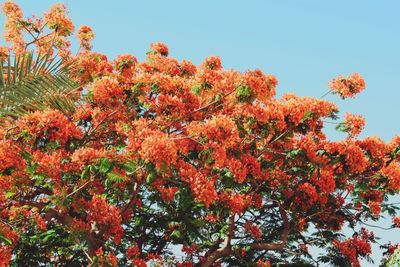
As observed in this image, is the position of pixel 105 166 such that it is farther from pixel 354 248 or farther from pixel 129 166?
pixel 354 248

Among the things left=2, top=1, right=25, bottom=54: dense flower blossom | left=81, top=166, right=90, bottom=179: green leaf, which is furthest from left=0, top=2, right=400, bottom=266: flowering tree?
left=2, top=1, right=25, bottom=54: dense flower blossom

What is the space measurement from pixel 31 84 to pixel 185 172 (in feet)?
13.6

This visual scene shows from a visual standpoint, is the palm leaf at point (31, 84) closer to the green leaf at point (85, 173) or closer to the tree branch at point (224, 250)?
the green leaf at point (85, 173)

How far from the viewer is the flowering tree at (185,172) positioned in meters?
8.57

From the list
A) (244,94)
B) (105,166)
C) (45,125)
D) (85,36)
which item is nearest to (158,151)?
(105,166)

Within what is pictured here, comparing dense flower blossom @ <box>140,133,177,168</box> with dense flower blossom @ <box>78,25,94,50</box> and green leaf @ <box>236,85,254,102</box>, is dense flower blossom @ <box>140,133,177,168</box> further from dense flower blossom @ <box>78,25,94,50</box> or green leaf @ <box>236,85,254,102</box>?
dense flower blossom @ <box>78,25,94,50</box>

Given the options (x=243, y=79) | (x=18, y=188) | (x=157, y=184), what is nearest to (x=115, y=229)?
(x=157, y=184)

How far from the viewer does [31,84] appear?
5.19 m

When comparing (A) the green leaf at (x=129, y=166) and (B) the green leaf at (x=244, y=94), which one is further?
(B) the green leaf at (x=244, y=94)

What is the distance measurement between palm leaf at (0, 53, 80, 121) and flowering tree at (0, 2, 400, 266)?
255 centimetres

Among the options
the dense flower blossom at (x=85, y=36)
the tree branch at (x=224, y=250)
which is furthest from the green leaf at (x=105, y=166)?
the dense flower blossom at (x=85, y=36)

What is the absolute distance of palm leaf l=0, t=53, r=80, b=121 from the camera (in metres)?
5.02

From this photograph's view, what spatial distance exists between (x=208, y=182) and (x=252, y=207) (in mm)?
3068

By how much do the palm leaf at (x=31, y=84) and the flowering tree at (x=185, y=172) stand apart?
2547 mm
